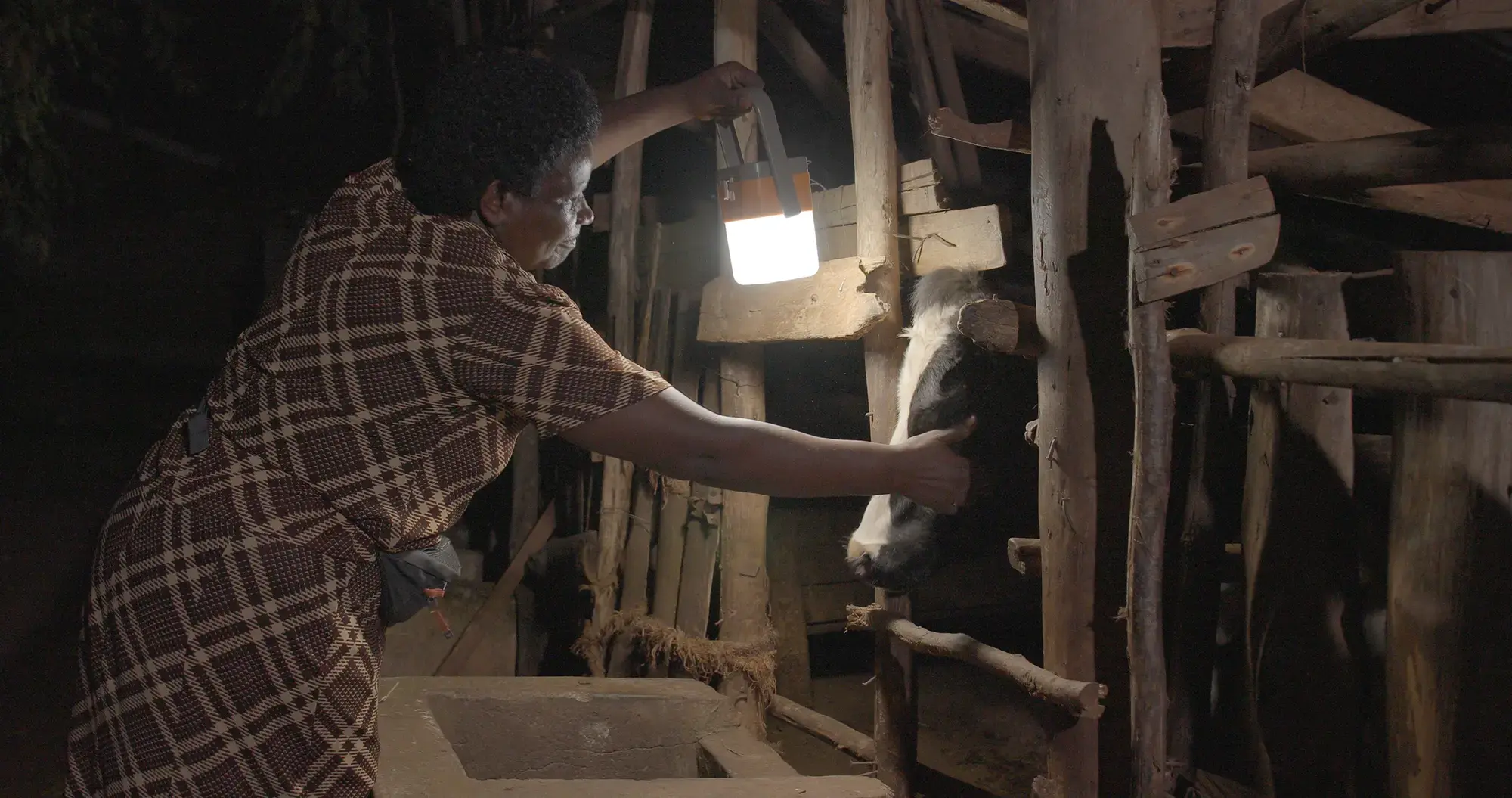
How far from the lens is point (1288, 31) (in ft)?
8.11

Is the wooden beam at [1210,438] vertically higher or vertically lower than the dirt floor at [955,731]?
higher

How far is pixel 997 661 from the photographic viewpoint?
276cm

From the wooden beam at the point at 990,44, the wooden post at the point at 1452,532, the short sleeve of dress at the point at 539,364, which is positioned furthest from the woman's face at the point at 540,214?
the wooden beam at the point at 990,44

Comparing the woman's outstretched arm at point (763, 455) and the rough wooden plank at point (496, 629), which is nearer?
the woman's outstretched arm at point (763, 455)

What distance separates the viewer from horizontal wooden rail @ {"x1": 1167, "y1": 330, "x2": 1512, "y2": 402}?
1.43 metres

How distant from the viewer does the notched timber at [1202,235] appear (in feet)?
6.51

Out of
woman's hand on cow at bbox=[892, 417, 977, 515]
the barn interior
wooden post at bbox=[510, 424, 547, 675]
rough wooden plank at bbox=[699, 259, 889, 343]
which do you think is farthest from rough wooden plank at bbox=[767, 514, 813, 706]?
woman's hand on cow at bbox=[892, 417, 977, 515]

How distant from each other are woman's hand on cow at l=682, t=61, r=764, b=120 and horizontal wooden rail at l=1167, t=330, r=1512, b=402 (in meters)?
1.26

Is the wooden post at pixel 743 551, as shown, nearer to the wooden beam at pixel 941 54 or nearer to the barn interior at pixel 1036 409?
the barn interior at pixel 1036 409

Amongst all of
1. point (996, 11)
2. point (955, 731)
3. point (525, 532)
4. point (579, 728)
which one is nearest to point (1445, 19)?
point (996, 11)

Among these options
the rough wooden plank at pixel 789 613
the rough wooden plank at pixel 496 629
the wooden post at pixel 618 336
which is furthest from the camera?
the rough wooden plank at pixel 789 613

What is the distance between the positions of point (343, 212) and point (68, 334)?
7.30 meters

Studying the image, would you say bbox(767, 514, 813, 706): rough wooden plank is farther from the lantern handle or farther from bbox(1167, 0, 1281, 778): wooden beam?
the lantern handle

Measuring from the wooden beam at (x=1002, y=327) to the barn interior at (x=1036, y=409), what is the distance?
1cm
